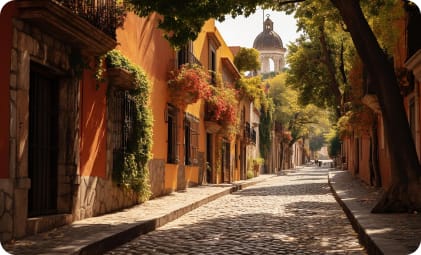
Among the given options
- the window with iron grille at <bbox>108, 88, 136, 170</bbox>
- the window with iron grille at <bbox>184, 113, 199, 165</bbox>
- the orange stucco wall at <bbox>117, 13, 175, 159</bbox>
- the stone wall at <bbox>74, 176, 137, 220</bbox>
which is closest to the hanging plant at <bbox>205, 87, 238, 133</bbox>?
the window with iron grille at <bbox>184, 113, 199, 165</bbox>

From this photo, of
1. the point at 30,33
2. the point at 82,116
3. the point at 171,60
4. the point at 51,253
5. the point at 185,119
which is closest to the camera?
the point at 51,253

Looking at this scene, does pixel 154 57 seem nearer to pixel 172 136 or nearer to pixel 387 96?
pixel 172 136

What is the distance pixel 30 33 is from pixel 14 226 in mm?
2825

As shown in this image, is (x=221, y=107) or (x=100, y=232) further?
(x=221, y=107)

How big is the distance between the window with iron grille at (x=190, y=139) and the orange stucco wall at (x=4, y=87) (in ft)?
42.0

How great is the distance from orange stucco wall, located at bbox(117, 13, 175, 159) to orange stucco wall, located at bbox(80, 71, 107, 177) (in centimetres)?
178

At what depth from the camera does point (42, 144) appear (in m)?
9.57

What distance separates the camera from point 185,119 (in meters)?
20.5

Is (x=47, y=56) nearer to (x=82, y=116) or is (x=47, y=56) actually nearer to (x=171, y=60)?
(x=82, y=116)

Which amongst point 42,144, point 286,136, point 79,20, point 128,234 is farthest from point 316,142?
point 79,20

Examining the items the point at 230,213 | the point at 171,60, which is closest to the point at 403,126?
the point at 230,213

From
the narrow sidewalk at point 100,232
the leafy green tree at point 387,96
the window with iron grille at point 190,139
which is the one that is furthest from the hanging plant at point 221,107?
the leafy green tree at point 387,96

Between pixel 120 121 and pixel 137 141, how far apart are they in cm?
81

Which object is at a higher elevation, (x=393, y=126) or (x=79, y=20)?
(x=79, y=20)
